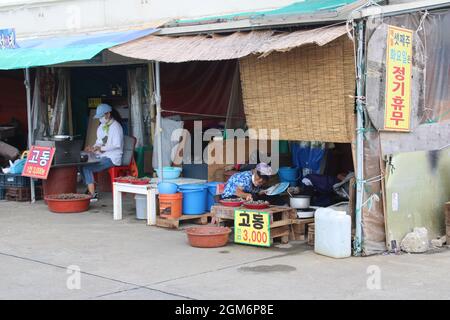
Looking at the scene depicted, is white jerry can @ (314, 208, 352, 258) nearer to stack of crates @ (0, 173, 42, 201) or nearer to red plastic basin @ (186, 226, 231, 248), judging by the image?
red plastic basin @ (186, 226, 231, 248)

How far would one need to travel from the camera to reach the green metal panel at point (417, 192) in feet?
25.0

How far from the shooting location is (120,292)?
20.1 feet

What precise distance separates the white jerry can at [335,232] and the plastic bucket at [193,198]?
8.01 feet

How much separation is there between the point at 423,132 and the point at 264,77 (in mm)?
2059

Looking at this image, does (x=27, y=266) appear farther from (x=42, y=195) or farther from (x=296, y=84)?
(x=42, y=195)

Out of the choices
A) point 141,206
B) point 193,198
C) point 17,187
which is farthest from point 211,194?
point 17,187

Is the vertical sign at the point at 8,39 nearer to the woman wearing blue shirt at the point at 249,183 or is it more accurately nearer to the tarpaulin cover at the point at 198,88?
the tarpaulin cover at the point at 198,88

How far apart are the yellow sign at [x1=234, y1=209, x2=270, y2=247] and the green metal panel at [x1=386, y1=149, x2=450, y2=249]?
1.43 metres

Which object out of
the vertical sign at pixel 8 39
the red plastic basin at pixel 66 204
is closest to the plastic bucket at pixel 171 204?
the red plastic basin at pixel 66 204

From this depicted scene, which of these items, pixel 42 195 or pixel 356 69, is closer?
pixel 356 69

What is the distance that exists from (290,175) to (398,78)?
3131mm

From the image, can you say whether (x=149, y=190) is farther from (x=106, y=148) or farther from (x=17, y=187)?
(x=17, y=187)

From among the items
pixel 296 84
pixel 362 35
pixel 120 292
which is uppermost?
pixel 362 35
